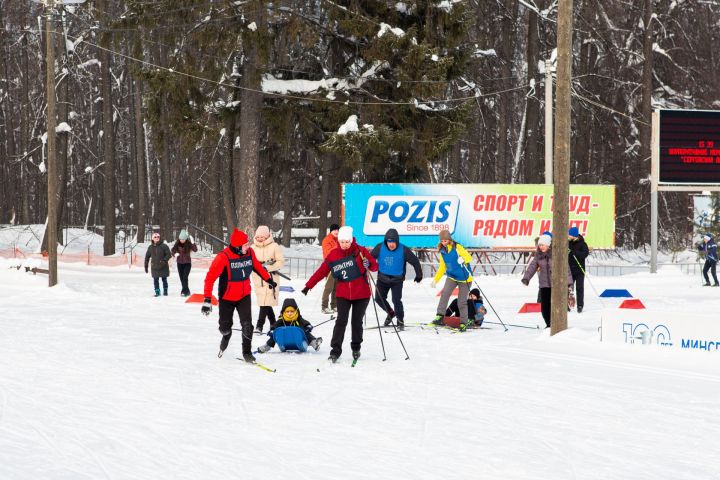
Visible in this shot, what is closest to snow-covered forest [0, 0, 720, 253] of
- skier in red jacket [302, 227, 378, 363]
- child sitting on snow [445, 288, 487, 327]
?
child sitting on snow [445, 288, 487, 327]

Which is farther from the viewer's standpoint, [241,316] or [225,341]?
[225,341]

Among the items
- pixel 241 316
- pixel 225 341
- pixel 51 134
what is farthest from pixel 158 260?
pixel 241 316

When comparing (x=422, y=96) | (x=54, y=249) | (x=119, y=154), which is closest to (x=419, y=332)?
(x=54, y=249)

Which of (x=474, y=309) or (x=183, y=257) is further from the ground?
(x=183, y=257)

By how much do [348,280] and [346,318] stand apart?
0.51 meters

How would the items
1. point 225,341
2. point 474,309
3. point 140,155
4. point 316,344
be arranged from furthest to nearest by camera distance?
point 140,155, point 474,309, point 316,344, point 225,341

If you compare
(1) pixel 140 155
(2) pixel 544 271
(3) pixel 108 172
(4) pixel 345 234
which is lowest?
(2) pixel 544 271

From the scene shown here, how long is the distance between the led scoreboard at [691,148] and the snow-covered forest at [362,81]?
14.5 feet

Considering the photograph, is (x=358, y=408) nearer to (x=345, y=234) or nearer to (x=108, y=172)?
(x=345, y=234)

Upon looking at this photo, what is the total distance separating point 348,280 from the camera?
11.4 m

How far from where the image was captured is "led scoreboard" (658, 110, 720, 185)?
94.0 feet

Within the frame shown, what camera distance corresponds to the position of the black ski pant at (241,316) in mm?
11523

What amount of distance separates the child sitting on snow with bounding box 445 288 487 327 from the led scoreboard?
14785 mm

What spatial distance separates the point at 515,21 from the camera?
37.9 metres
